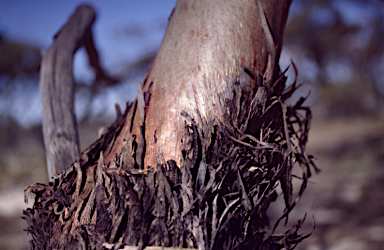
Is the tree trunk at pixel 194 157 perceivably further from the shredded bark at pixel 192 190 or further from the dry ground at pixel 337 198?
the dry ground at pixel 337 198

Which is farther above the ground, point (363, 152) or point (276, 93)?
point (363, 152)

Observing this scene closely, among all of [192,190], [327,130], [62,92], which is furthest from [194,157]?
[327,130]

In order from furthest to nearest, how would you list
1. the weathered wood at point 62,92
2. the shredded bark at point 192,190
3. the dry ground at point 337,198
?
the dry ground at point 337,198 → the weathered wood at point 62,92 → the shredded bark at point 192,190

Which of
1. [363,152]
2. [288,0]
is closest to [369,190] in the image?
[363,152]

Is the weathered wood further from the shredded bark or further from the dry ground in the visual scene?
the dry ground

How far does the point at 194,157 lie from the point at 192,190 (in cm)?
7

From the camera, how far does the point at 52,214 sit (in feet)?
2.03

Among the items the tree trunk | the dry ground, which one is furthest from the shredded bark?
the dry ground

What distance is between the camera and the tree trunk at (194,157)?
0.53 meters

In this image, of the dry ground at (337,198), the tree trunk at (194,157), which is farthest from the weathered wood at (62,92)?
the dry ground at (337,198)

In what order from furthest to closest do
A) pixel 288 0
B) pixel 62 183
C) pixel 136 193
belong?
pixel 288 0, pixel 62 183, pixel 136 193

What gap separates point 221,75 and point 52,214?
1.75 ft

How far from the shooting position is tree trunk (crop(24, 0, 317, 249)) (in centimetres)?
53

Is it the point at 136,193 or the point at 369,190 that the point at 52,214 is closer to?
the point at 136,193
